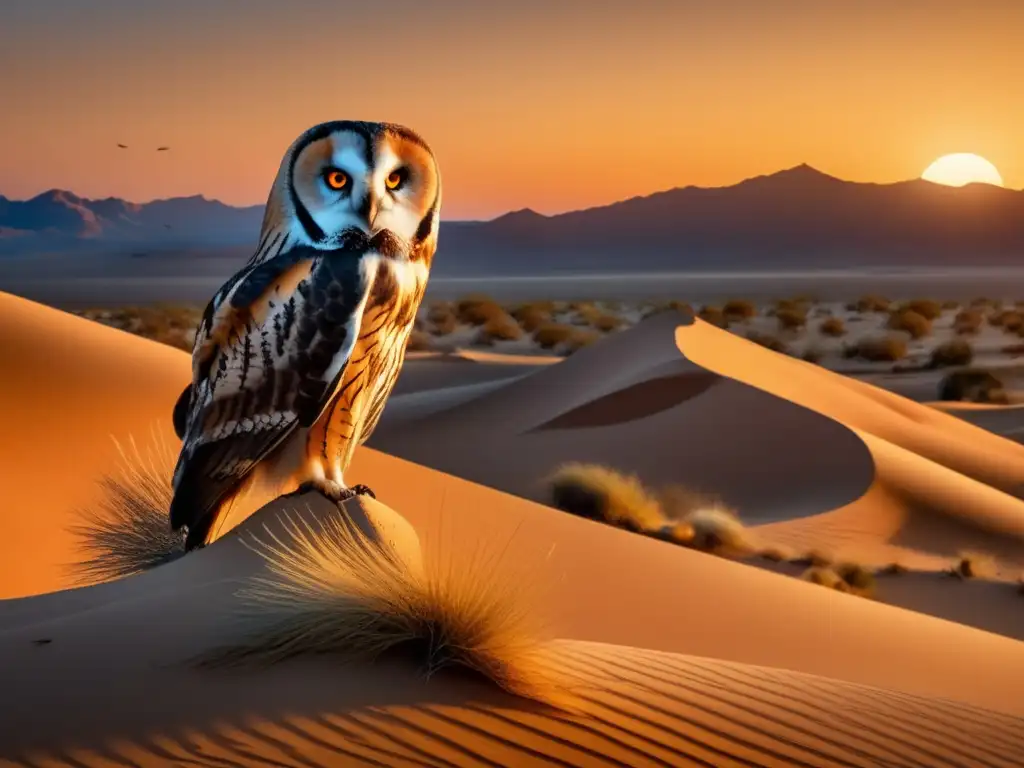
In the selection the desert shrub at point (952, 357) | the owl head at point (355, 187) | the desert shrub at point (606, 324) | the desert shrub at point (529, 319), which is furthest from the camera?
the desert shrub at point (606, 324)

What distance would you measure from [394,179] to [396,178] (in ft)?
0.04

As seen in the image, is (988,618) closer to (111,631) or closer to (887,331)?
(111,631)

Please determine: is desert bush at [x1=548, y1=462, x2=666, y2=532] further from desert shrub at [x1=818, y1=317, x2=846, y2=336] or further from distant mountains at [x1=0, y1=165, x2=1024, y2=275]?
distant mountains at [x1=0, y1=165, x2=1024, y2=275]

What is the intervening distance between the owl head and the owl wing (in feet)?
0.36

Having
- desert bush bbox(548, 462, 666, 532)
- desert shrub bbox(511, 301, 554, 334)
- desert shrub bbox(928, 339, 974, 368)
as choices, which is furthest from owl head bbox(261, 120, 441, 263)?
desert shrub bbox(511, 301, 554, 334)

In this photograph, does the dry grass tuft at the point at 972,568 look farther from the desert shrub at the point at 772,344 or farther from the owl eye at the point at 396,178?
the desert shrub at the point at 772,344

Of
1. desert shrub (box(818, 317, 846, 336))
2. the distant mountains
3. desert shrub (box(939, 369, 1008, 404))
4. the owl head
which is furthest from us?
the distant mountains

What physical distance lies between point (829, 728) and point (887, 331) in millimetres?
33860

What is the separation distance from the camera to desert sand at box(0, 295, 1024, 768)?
129 inches

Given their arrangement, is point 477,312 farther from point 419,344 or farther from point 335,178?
point 335,178

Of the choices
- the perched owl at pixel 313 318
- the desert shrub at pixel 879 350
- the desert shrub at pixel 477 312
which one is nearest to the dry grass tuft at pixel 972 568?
the perched owl at pixel 313 318

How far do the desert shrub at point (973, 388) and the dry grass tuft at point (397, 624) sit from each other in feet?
66.1

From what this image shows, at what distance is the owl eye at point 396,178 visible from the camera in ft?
13.6

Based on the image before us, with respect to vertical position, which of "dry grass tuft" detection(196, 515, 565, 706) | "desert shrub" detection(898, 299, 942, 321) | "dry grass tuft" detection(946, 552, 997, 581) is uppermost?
"desert shrub" detection(898, 299, 942, 321)
